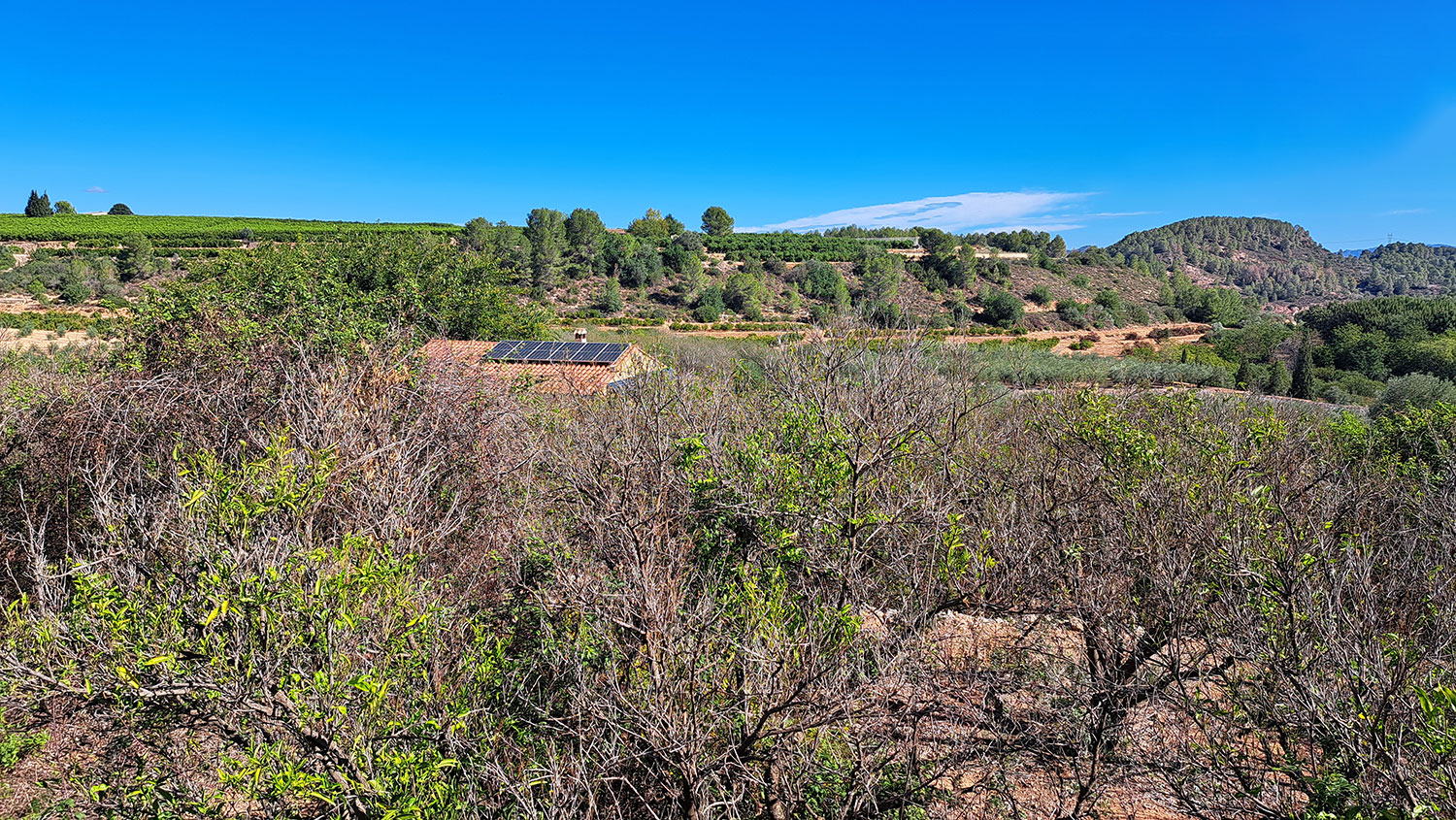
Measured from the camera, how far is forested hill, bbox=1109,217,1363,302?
451 ft

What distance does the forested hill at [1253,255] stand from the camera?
137500 millimetres

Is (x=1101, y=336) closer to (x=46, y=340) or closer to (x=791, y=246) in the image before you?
(x=791, y=246)

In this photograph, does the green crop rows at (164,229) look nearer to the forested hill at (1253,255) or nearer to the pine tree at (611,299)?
the pine tree at (611,299)

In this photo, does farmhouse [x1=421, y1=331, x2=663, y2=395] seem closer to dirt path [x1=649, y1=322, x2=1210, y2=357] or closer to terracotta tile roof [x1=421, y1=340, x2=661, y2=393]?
terracotta tile roof [x1=421, y1=340, x2=661, y2=393]

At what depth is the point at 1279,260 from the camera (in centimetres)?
16362

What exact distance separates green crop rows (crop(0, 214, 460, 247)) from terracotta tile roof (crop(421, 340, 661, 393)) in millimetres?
41810

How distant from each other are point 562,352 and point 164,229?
2881 inches

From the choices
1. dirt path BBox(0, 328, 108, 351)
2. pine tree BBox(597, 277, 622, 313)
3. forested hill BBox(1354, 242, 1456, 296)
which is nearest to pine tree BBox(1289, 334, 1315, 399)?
pine tree BBox(597, 277, 622, 313)

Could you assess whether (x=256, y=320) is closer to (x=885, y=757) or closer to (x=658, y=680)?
(x=658, y=680)

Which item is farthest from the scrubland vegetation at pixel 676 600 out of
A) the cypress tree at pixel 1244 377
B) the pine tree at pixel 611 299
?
the pine tree at pixel 611 299

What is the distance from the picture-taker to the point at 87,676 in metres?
3.60

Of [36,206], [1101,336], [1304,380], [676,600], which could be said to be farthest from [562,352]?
[36,206]

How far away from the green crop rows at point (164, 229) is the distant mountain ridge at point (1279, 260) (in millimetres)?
128574

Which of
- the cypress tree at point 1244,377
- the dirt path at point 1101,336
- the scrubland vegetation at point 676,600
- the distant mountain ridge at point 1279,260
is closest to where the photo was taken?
the scrubland vegetation at point 676,600
